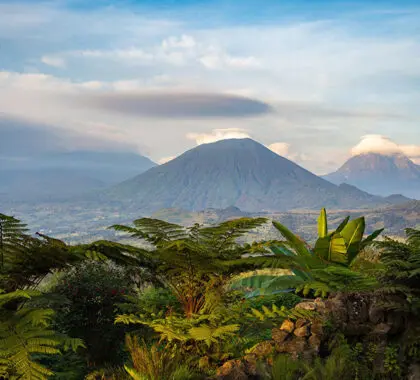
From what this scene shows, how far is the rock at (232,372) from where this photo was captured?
5062mm

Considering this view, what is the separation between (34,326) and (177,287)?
1918mm

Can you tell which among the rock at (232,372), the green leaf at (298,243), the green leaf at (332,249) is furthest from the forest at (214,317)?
the green leaf at (298,243)

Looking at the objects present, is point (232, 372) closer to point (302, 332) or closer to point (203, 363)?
point (203, 363)

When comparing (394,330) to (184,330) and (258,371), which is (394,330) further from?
(184,330)

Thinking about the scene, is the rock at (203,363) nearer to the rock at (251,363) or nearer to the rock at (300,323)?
the rock at (251,363)

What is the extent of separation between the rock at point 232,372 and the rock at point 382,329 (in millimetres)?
1800

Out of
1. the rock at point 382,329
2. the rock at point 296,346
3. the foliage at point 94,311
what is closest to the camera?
the rock at point 296,346

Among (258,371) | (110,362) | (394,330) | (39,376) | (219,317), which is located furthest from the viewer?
(110,362)

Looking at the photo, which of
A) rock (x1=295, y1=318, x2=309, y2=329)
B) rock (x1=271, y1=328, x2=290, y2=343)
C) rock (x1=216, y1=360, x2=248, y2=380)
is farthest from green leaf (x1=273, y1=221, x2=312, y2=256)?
rock (x1=216, y1=360, x2=248, y2=380)

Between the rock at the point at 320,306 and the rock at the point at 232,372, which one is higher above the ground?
the rock at the point at 320,306

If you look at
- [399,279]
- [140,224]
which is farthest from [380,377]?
[140,224]

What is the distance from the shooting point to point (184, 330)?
574 cm

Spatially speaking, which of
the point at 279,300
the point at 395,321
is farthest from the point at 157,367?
the point at 279,300

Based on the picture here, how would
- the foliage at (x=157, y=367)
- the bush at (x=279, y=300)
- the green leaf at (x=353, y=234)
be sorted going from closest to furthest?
the foliage at (x=157, y=367) → the bush at (x=279, y=300) → the green leaf at (x=353, y=234)
